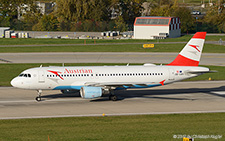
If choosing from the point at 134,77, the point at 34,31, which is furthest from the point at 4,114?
the point at 34,31

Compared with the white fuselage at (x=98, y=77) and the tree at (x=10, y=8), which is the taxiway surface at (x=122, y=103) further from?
the tree at (x=10, y=8)

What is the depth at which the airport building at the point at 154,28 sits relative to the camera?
10938 cm

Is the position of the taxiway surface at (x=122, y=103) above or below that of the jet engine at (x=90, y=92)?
below

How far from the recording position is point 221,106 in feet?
131

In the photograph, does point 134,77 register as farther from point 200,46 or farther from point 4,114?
point 4,114

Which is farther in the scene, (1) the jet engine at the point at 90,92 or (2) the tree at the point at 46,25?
(2) the tree at the point at 46,25

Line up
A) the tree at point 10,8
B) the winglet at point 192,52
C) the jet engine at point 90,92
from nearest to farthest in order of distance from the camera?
1. the jet engine at point 90,92
2. the winglet at point 192,52
3. the tree at point 10,8

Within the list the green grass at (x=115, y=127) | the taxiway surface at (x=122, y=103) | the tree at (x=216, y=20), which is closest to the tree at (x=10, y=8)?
the tree at (x=216, y=20)

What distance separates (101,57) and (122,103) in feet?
120

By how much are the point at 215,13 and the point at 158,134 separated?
410 ft

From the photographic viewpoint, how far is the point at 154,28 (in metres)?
110

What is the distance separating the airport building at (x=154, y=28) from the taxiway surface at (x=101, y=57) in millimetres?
27988

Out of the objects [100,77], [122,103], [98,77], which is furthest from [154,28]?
[122,103]

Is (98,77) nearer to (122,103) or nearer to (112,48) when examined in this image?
(122,103)
